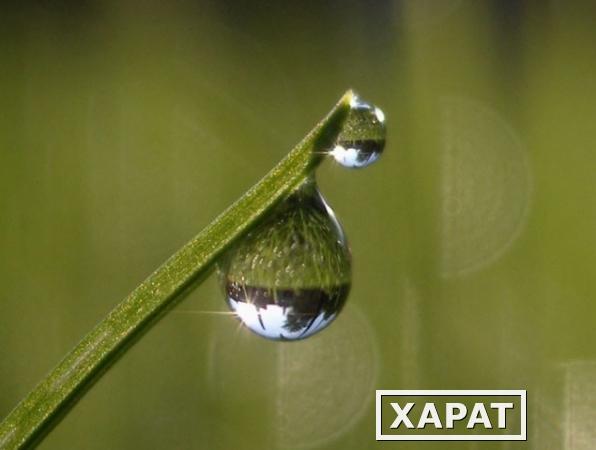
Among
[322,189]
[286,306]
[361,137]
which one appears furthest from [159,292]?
[322,189]

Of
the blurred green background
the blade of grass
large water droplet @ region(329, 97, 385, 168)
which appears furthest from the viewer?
the blurred green background

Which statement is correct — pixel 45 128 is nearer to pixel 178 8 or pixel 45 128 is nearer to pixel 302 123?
pixel 178 8

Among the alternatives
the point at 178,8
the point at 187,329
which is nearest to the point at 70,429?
the point at 187,329

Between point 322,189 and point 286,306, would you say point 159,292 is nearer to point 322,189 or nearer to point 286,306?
point 286,306

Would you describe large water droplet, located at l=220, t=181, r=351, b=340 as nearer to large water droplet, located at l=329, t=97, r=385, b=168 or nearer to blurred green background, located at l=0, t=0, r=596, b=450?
large water droplet, located at l=329, t=97, r=385, b=168

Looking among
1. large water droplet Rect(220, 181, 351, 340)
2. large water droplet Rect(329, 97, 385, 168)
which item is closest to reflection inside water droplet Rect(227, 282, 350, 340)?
large water droplet Rect(220, 181, 351, 340)

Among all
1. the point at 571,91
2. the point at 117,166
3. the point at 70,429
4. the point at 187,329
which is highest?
the point at 571,91
